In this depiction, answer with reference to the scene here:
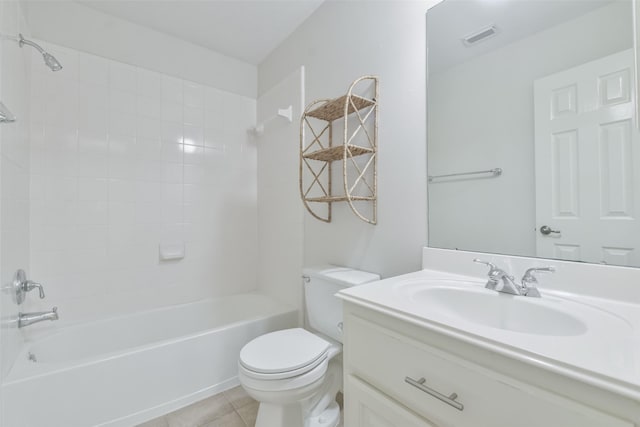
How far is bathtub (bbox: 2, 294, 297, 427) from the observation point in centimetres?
120

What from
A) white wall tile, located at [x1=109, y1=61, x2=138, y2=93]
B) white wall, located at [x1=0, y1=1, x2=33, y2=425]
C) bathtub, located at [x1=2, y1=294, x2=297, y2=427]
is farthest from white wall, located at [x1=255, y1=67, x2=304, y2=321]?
white wall, located at [x1=0, y1=1, x2=33, y2=425]

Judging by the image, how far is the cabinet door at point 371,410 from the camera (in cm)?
69

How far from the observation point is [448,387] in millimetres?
611

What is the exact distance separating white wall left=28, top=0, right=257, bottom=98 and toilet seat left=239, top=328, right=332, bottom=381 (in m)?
2.06

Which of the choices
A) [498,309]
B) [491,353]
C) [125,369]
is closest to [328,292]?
[498,309]

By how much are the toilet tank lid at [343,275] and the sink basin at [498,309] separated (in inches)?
14.8

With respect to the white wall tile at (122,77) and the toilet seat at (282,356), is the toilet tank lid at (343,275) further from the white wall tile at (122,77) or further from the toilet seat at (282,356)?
the white wall tile at (122,77)

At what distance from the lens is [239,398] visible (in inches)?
62.3

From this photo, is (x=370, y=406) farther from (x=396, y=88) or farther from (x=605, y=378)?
(x=396, y=88)

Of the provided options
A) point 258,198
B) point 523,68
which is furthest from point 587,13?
point 258,198

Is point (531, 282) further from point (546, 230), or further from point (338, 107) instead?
point (338, 107)

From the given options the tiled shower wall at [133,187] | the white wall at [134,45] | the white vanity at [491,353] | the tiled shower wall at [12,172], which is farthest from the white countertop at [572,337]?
the white wall at [134,45]

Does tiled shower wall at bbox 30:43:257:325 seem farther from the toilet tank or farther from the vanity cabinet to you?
the vanity cabinet

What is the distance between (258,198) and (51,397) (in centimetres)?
172
